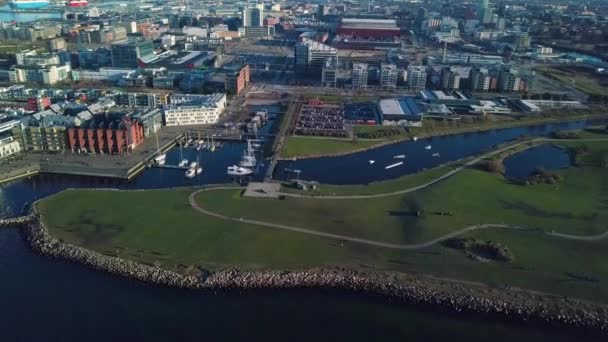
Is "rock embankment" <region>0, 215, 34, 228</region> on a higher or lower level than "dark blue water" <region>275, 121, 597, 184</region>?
lower

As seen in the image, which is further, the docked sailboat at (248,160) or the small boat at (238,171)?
the docked sailboat at (248,160)

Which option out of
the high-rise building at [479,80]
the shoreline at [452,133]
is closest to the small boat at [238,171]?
the shoreline at [452,133]

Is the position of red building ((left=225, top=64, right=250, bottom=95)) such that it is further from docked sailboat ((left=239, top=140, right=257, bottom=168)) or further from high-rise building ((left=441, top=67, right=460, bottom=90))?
high-rise building ((left=441, top=67, right=460, bottom=90))

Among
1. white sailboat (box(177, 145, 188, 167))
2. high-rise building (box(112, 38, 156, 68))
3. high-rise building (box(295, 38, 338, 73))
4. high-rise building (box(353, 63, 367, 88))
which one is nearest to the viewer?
white sailboat (box(177, 145, 188, 167))

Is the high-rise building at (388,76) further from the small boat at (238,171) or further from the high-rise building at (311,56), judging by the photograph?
the small boat at (238,171)

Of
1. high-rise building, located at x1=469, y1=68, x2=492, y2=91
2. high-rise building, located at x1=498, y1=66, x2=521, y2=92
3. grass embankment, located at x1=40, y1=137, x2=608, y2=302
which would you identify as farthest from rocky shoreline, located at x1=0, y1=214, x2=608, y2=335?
high-rise building, located at x1=498, y1=66, x2=521, y2=92

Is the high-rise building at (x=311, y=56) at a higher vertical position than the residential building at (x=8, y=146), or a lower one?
higher
